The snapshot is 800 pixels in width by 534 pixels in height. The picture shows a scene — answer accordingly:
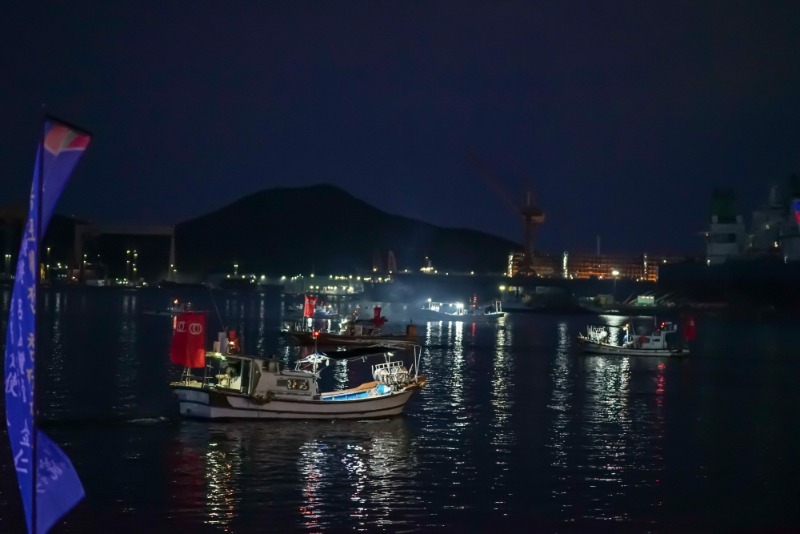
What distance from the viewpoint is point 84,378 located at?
165 feet

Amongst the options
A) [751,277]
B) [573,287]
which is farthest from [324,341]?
[573,287]

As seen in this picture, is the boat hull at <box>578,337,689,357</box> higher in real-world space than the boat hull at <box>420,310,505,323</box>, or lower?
lower

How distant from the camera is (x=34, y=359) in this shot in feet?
32.2

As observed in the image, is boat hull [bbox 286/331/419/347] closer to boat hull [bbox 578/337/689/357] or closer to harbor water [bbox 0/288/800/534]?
boat hull [bbox 578/337/689/357]

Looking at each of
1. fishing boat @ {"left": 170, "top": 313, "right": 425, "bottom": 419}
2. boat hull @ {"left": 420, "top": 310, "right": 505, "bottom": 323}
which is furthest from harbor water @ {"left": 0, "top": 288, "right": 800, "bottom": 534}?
boat hull @ {"left": 420, "top": 310, "right": 505, "bottom": 323}

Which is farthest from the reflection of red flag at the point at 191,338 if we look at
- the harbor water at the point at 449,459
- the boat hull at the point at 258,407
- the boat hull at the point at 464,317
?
the boat hull at the point at 464,317

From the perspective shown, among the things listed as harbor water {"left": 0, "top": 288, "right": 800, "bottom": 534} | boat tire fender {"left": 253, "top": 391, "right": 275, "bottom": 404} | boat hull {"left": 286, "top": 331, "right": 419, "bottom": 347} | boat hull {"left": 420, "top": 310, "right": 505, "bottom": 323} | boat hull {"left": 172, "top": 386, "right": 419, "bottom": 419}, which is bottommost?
harbor water {"left": 0, "top": 288, "right": 800, "bottom": 534}

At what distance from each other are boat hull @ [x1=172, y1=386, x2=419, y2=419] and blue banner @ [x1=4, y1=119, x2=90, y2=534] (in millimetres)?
23121

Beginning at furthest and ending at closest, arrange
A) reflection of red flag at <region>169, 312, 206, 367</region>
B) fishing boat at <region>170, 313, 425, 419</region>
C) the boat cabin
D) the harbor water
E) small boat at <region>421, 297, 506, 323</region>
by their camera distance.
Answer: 1. small boat at <region>421, 297, 506, 323</region>
2. reflection of red flag at <region>169, 312, 206, 367</region>
3. fishing boat at <region>170, 313, 425, 419</region>
4. the boat cabin
5. the harbor water

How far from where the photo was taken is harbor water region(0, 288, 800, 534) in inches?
875

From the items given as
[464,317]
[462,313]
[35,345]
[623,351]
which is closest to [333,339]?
[623,351]

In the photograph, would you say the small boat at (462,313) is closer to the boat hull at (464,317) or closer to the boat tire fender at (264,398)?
the boat hull at (464,317)

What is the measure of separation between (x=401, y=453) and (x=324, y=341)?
48043 mm

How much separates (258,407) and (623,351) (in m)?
44.9
